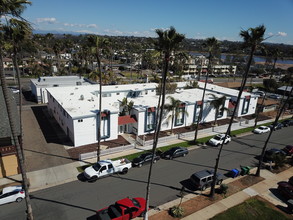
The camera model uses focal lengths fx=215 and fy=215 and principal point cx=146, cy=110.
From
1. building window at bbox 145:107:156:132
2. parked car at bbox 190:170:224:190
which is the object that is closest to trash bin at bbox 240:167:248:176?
parked car at bbox 190:170:224:190

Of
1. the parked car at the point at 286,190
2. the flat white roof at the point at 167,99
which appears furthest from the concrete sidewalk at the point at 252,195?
the flat white roof at the point at 167,99

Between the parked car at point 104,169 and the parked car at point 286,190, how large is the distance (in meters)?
16.5

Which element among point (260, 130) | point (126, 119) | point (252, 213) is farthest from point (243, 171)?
point (126, 119)

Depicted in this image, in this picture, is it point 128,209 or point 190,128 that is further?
point 190,128

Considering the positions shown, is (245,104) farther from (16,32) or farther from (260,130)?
(16,32)

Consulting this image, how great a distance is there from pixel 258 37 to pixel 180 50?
21.8ft

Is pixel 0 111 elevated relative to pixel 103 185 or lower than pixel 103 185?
elevated

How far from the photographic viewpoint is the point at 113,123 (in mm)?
32406

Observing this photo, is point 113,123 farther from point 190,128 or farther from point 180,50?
point 180,50

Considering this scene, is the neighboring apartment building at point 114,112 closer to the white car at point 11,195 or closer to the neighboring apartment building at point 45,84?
the neighboring apartment building at point 45,84

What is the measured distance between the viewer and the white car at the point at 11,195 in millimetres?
18594

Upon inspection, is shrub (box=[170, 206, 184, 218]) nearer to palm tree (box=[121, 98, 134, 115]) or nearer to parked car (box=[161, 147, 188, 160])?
parked car (box=[161, 147, 188, 160])

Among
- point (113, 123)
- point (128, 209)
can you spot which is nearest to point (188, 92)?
point (113, 123)

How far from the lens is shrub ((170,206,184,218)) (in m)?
18.3
